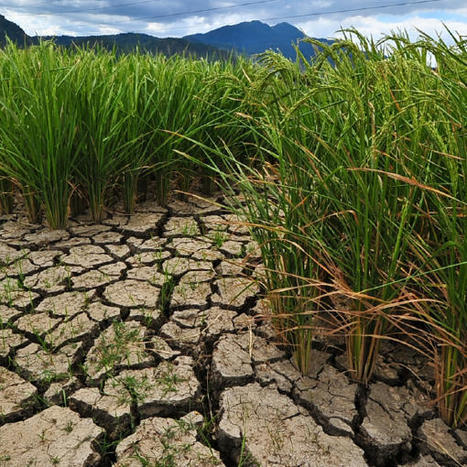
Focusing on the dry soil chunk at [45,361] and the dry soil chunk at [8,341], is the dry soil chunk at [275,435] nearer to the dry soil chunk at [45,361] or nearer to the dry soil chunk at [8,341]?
the dry soil chunk at [45,361]

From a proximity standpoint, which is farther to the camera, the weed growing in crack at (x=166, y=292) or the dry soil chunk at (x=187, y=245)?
the dry soil chunk at (x=187, y=245)

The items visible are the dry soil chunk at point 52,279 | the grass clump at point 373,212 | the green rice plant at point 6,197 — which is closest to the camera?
the grass clump at point 373,212

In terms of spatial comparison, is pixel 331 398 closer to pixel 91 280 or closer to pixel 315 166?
pixel 315 166

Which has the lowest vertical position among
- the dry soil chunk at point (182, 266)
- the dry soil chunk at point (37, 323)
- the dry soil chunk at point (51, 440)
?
the dry soil chunk at point (51, 440)

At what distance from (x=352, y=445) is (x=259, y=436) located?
0.24 m

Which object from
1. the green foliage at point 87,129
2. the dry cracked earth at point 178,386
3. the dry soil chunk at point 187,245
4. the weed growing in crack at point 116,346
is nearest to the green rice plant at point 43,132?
the green foliage at point 87,129

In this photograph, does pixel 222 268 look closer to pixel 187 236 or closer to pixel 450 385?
pixel 187 236

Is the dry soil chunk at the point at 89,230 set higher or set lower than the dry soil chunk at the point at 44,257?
higher

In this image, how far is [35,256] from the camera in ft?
7.53

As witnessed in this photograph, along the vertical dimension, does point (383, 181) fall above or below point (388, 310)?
above

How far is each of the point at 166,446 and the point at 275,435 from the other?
0.28m

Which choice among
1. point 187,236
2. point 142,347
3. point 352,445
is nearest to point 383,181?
point 352,445

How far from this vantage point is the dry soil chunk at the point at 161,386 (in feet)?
4.87

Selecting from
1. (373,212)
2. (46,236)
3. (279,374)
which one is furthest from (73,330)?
(373,212)
